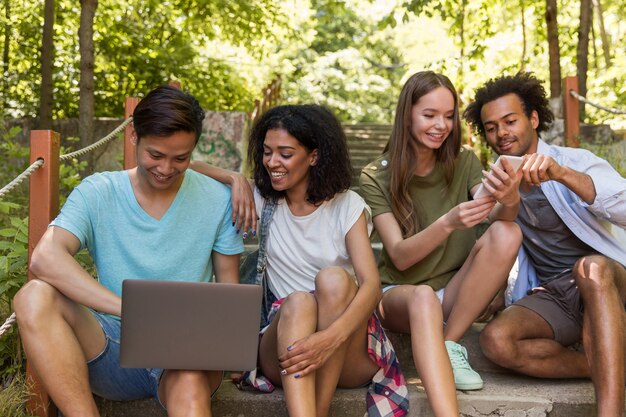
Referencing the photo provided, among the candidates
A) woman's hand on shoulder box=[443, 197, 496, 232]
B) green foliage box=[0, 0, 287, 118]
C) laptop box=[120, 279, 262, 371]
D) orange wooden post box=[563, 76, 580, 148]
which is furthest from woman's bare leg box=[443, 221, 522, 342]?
green foliage box=[0, 0, 287, 118]

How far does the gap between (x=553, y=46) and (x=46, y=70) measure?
4.66 m

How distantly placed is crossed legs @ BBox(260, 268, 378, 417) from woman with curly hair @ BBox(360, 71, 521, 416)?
0.27 metres

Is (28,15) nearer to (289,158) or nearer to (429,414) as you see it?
(289,158)

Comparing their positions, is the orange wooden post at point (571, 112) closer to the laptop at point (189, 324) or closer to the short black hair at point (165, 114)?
the short black hair at point (165, 114)

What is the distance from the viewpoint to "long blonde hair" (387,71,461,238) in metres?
3.28

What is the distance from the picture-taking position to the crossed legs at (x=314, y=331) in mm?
2537

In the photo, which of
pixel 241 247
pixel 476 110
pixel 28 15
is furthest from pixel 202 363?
pixel 28 15

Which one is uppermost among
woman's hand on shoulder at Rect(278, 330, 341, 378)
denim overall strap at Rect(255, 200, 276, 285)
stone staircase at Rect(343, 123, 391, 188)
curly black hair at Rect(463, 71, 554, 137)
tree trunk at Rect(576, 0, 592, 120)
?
tree trunk at Rect(576, 0, 592, 120)

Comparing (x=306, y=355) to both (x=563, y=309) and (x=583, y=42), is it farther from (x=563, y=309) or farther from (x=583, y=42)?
(x=583, y=42)

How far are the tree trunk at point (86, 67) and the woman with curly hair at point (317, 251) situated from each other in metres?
3.30

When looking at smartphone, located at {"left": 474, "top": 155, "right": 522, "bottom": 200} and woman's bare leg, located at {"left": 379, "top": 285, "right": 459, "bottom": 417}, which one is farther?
smartphone, located at {"left": 474, "top": 155, "right": 522, "bottom": 200}

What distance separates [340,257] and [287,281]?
0.75 feet

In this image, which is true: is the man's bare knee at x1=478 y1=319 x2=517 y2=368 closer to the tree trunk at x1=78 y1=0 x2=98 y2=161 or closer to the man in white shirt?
the man in white shirt

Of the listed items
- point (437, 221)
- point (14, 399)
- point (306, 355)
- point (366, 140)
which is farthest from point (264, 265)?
Answer: point (366, 140)
